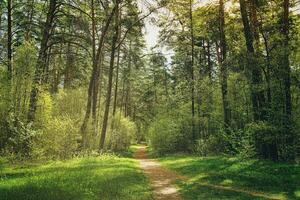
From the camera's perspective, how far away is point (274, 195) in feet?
49.6

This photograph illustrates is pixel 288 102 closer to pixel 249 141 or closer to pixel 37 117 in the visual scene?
pixel 249 141

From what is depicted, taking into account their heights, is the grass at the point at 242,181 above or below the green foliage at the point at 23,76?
below

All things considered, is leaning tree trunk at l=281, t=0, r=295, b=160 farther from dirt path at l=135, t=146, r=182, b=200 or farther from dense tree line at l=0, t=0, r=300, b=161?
dirt path at l=135, t=146, r=182, b=200

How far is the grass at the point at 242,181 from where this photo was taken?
1511 cm

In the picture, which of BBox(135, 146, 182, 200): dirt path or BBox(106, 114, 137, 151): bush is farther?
BBox(106, 114, 137, 151): bush

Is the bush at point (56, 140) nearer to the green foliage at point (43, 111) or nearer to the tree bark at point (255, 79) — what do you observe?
the green foliage at point (43, 111)

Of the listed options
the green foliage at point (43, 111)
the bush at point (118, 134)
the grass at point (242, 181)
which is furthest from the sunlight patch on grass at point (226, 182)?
the bush at point (118, 134)

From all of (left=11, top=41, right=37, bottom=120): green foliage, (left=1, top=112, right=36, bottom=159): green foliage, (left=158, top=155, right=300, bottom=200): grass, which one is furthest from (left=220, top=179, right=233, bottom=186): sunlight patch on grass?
(left=11, top=41, right=37, bottom=120): green foliage

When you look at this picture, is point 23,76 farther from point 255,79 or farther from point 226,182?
point 255,79

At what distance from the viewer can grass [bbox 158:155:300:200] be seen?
15.1 meters

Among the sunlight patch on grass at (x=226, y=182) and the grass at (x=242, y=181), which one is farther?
the sunlight patch on grass at (x=226, y=182)

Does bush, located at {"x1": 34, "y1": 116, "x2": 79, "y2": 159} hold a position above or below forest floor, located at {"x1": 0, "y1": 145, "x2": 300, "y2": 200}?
above

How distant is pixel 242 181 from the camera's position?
17.8 metres

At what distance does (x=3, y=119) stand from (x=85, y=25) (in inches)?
349
